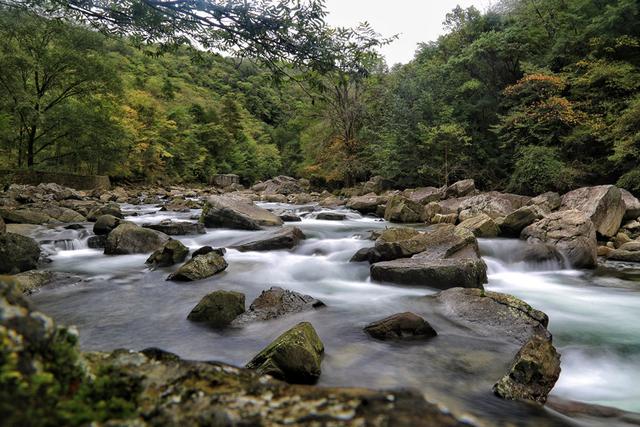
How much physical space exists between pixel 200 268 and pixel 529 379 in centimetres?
597

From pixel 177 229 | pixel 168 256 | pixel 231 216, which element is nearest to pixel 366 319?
pixel 168 256

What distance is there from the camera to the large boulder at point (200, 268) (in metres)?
7.17

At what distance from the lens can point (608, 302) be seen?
705cm

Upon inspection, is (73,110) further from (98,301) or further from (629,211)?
(629,211)

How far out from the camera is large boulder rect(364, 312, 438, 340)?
4730 mm

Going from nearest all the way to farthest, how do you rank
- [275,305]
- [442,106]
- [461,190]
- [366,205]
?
[275,305], [461,190], [366,205], [442,106]

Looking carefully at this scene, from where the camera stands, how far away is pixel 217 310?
5172 mm

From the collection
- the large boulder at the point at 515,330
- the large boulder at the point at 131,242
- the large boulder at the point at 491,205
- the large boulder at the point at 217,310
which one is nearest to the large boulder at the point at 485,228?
the large boulder at the point at 491,205

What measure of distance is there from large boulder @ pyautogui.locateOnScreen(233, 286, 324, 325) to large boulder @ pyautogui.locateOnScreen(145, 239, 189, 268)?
348 cm

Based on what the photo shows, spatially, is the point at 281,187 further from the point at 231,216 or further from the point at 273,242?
the point at 273,242

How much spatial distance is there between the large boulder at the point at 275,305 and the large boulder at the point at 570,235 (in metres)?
7.05

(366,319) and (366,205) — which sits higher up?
(366,205)

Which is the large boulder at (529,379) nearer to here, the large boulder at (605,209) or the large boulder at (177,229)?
the large boulder at (605,209)

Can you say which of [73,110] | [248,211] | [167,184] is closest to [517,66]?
[248,211]
